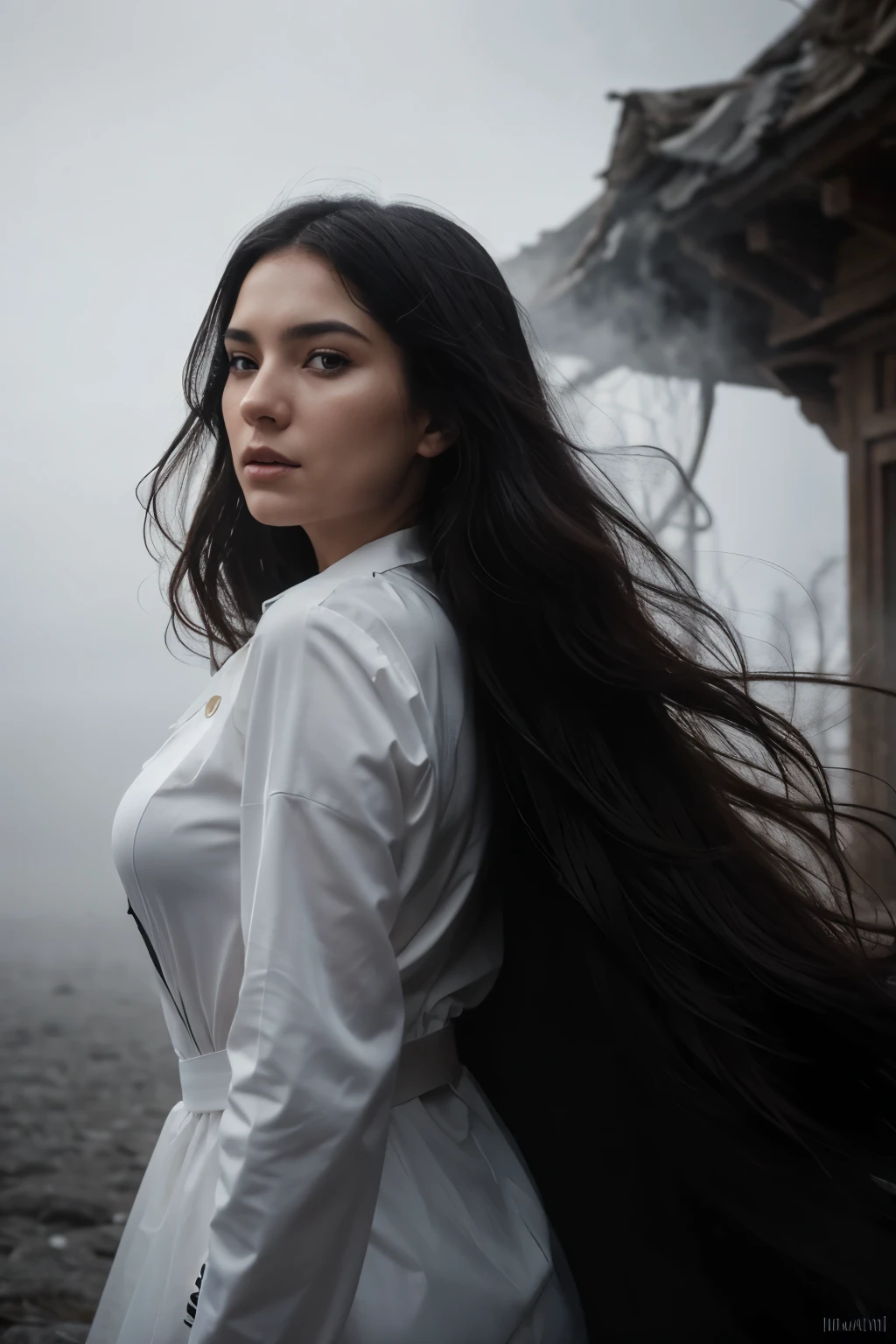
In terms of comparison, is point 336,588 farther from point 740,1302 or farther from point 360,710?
point 740,1302

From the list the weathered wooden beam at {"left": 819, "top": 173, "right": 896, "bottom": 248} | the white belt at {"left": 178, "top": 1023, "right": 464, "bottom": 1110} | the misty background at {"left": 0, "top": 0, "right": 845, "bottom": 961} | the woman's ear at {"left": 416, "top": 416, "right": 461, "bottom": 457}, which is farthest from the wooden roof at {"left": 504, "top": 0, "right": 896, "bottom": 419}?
the white belt at {"left": 178, "top": 1023, "right": 464, "bottom": 1110}

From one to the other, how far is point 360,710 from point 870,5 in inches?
124

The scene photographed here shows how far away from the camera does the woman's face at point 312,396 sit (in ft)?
3.01

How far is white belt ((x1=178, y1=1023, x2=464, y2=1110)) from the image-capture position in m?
0.89

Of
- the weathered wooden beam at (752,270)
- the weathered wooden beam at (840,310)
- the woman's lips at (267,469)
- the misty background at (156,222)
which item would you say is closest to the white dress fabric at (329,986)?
the woman's lips at (267,469)

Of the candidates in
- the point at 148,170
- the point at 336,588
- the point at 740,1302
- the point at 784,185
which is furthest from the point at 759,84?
the point at 740,1302

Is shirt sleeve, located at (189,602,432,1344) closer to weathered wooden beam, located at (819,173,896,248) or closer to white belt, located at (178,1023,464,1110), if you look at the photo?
white belt, located at (178,1023,464,1110)

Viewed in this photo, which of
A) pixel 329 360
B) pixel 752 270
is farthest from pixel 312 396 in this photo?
pixel 752 270

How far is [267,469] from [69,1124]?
3506 millimetres

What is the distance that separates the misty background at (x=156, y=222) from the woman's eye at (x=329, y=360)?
3.06 m

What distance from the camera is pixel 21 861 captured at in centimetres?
432

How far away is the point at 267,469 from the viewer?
0.94m

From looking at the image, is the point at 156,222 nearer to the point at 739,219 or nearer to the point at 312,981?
the point at 739,219

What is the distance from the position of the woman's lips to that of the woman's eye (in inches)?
3.6
